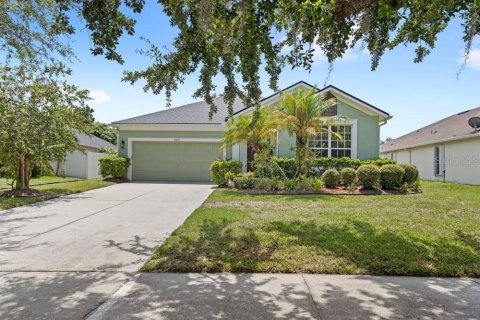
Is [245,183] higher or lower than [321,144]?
lower

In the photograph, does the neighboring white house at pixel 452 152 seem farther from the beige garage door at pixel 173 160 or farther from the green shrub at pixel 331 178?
the beige garage door at pixel 173 160

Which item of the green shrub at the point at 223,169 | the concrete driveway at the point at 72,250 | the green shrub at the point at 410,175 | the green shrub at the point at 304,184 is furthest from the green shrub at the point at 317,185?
the concrete driveway at the point at 72,250

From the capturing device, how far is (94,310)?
331cm

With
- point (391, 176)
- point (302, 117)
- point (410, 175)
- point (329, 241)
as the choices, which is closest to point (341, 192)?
point (391, 176)

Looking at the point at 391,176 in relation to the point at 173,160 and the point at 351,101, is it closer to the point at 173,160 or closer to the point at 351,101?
the point at 351,101

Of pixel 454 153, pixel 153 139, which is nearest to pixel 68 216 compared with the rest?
pixel 153 139

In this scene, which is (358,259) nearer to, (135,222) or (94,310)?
(94,310)

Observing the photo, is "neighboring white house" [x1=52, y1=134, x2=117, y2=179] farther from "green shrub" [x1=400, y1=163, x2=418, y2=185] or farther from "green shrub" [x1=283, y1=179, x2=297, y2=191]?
"green shrub" [x1=400, y1=163, x2=418, y2=185]

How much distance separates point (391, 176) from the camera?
13.2 m

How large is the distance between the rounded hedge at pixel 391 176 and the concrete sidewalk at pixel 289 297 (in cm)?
955

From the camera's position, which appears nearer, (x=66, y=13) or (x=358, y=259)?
(x=358, y=259)

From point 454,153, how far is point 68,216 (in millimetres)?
19680

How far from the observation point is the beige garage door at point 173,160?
19141 mm

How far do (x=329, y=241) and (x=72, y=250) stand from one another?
13.8ft
